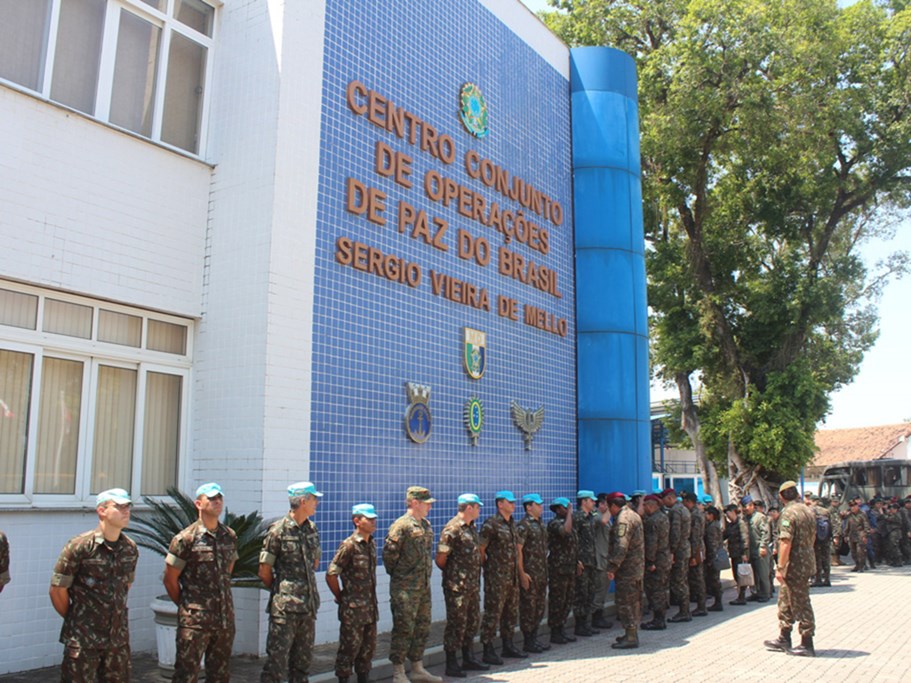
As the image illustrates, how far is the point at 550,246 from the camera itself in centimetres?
1468

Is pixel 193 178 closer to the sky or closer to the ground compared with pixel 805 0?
closer to the ground

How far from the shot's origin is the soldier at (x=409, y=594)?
310 inches

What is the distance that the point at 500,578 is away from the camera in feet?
30.1

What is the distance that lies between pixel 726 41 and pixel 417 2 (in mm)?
11819

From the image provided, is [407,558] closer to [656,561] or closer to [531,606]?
[531,606]

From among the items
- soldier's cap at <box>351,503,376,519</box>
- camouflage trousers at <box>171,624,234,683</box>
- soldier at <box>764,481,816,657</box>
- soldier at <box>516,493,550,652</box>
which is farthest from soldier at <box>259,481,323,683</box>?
soldier at <box>764,481,816,657</box>

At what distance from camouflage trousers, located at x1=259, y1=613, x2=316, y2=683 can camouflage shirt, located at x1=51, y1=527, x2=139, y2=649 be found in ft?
4.35

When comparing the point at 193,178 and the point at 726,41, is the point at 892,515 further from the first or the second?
the point at 193,178

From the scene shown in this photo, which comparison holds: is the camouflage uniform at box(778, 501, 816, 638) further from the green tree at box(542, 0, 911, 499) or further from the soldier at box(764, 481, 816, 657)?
the green tree at box(542, 0, 911, 499)

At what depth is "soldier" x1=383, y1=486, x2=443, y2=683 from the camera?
786 cm

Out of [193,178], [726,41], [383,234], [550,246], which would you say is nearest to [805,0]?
[726,41]

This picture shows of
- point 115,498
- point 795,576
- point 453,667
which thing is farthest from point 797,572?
point 115,498

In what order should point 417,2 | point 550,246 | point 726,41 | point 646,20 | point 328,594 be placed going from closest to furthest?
point 328,594 < point 417,2 < point 550,246 < point 726,41 < point 646,20

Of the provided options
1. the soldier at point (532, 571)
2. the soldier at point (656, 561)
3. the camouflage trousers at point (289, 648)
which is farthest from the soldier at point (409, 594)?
the soldier at point (656, 561)
